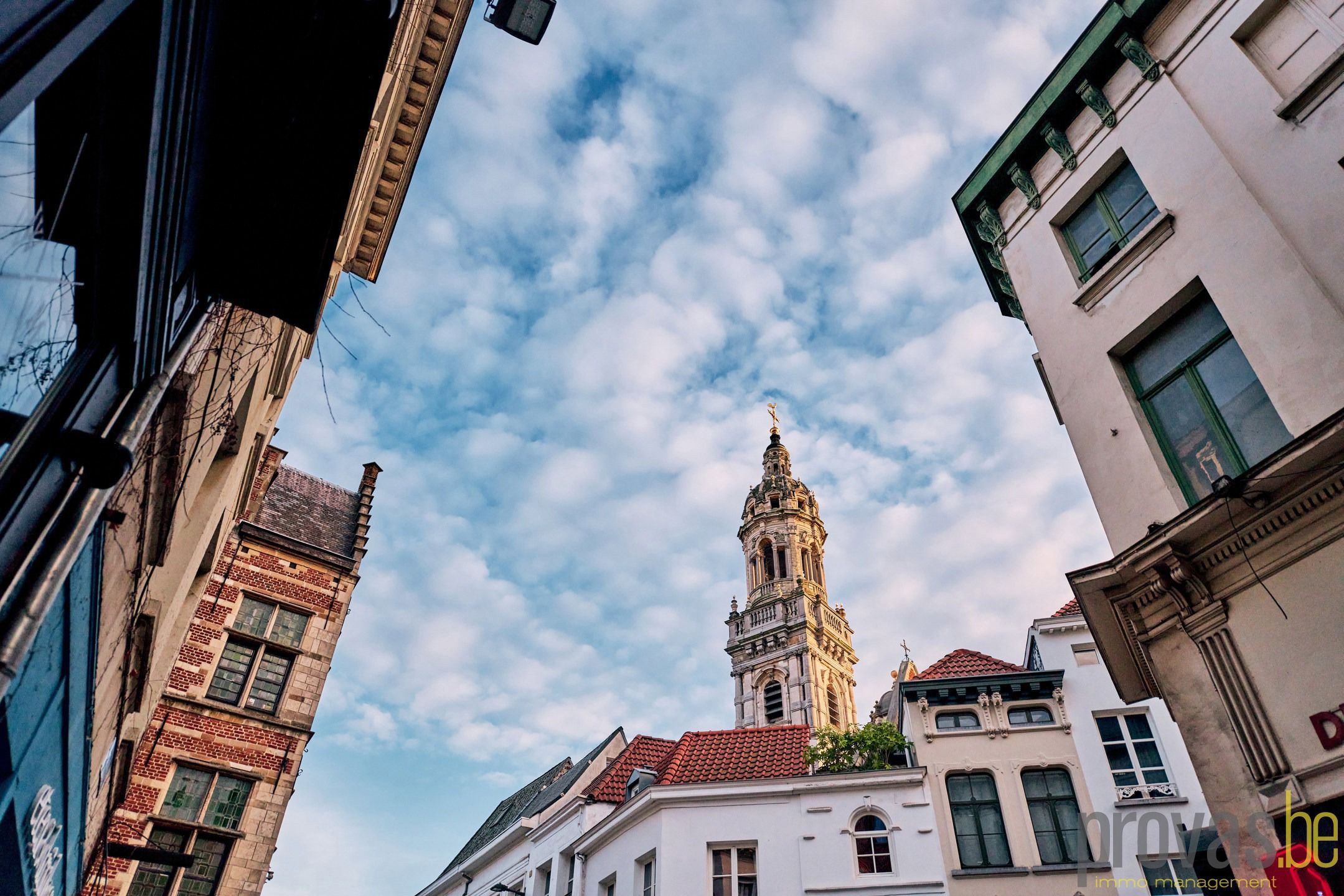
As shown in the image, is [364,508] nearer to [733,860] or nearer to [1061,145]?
[733,860]

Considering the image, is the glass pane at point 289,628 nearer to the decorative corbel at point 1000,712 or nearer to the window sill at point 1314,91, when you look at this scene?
the decorative corbel at point 1000,712

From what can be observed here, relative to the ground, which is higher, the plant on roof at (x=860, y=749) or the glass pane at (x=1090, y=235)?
the glass pane at (x=1090, y=235)

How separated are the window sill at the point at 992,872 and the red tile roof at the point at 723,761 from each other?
405 centimetres

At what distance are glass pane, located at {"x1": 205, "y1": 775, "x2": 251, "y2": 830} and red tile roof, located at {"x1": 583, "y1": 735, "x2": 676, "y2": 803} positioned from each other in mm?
9614

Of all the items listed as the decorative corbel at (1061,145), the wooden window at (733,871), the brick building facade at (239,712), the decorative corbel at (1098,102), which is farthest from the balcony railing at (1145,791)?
the brick building facade at (239,712)

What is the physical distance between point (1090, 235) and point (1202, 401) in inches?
124

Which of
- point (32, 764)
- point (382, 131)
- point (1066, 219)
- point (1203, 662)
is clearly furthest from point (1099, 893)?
point (382, 131)

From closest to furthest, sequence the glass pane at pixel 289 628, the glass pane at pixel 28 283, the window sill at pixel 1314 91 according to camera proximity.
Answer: the glass pane at pixel 28 283, the window sill at pixel 1314 91, the glass pane at pixel 289 628

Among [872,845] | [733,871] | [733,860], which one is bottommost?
[733,871]

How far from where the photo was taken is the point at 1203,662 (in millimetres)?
7613

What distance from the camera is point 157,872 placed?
1487cm

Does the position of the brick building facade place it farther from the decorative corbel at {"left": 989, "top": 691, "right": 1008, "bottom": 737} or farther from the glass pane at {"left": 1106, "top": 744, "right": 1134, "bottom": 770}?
the glass pane at {"left": 1106, "top": 744, "right": 1134, "bottom": 770}

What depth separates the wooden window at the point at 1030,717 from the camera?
59.4 ft

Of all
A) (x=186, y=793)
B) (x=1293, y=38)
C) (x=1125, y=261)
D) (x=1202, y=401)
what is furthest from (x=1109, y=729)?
(x=186, y=793)
